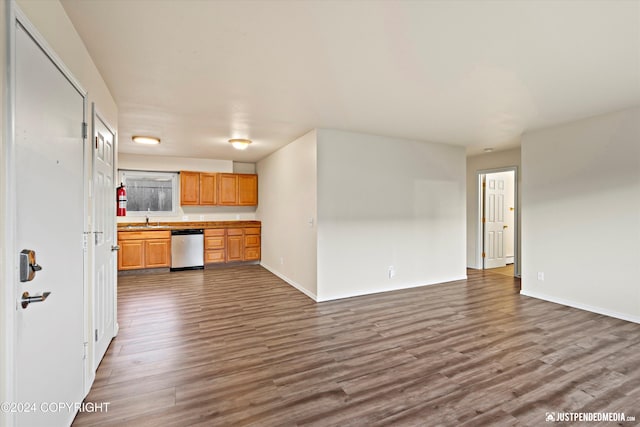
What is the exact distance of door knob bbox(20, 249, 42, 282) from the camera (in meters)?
1.26

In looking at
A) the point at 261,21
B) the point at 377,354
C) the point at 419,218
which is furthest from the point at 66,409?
the point at 419,218

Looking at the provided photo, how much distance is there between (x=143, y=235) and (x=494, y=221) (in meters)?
7.65

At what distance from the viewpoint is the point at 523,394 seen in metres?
2.20

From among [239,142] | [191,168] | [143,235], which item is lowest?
[143,235]

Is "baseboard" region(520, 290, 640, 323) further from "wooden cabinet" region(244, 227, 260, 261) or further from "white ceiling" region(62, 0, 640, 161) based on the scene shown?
"wooden cabinet" region(244, 227, 260, 261)

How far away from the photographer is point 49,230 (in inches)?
60.9

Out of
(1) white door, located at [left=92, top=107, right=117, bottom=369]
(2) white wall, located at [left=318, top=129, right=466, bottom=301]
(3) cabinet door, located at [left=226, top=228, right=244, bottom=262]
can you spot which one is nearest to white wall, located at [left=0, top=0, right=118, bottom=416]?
(1) white door, located at [left=92, top=107, right=117, bottom=369]

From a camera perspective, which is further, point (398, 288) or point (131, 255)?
point (131, 255)

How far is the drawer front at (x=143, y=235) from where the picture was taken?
614 cm

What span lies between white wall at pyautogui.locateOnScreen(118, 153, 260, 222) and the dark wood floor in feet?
10.4

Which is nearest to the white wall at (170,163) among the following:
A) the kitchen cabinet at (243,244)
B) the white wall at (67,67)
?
the kitchen cabinet at (243,244)

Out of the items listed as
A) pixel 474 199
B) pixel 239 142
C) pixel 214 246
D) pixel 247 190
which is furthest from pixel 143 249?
pixel 474 199

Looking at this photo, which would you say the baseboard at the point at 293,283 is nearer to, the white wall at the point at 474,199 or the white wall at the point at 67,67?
the white wall at the point at 67,67

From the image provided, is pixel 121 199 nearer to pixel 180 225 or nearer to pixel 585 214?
pixel 180 225
